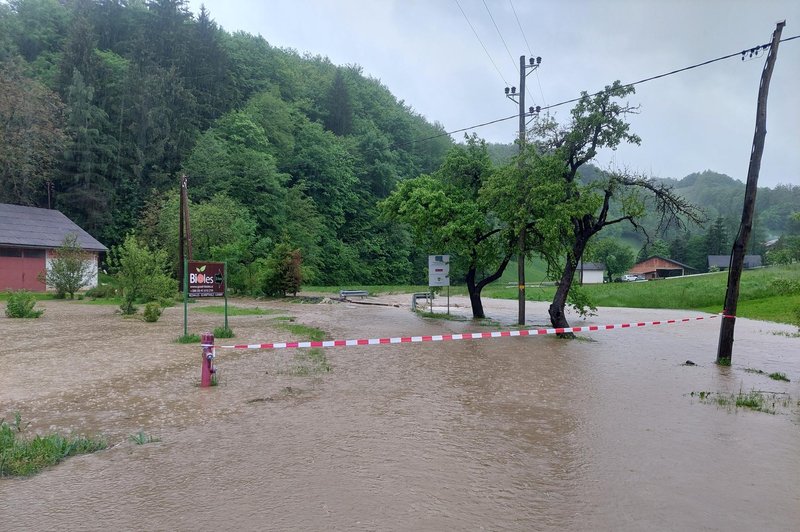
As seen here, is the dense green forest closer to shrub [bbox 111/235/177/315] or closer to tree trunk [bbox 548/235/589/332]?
shrub [bbox 111/235/177/315]

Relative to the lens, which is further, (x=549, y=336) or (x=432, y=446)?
(x=549, y=336)

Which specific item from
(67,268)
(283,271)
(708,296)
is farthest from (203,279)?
(708,296)

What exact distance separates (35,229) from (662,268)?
91369 mm

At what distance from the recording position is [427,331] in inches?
736

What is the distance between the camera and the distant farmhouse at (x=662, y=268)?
92125 mm

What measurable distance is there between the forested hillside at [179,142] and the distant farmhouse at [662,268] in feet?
164

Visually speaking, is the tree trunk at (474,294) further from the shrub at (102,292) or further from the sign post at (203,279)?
the shrub at (102,292)

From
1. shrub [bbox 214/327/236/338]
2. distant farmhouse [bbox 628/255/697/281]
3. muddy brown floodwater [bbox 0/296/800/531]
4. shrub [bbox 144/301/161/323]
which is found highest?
distant farmhouse [bbox 628/255/697/281]

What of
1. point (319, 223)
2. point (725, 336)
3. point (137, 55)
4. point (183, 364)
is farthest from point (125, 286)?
point (137, 55)

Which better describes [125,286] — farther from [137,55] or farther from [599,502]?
[137,55]

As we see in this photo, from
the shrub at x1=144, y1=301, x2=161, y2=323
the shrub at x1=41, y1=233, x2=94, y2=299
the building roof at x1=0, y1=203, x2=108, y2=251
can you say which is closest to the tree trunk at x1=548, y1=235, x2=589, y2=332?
the shrub at x1=144, y1=301, x2=161, y2=323

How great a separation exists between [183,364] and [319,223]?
48.4 metres

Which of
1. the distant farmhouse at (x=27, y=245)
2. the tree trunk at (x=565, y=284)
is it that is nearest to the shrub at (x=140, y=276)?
the tree trunk at (x=565, y=284)

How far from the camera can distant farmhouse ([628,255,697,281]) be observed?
3627 inches
